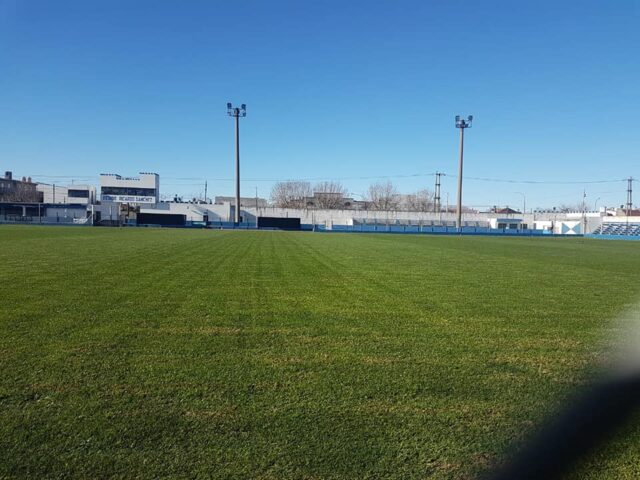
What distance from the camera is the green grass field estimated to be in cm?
307

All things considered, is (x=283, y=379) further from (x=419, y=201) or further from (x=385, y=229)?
(x=419, y=201)

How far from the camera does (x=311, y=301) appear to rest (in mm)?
8797

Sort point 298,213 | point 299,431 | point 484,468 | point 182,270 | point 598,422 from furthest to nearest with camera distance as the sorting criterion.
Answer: point 298,213 < point 182,270 < point 598,422 < point 299,431 < point 484,468

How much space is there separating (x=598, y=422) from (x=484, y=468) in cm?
145

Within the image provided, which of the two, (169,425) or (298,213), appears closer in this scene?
(169,425)

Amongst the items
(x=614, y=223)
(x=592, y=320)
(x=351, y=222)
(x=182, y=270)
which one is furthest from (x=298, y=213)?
(x=592, y=320)

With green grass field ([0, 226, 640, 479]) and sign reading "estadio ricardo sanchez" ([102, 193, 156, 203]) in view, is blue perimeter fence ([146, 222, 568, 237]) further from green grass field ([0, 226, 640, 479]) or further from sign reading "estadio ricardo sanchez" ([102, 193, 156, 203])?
green grass field ([0, 226, 640, 479])

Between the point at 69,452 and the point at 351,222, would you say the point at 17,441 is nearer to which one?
the point at 69,452

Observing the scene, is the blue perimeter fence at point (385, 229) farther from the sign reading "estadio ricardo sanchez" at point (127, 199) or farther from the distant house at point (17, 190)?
the distant house at point (17, 190)

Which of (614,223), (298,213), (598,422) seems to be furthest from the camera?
(298,213)

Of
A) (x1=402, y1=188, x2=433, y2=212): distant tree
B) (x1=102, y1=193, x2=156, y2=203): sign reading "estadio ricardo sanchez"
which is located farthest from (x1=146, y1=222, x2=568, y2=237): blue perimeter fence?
(x1=402, y1=188, x2=433, y2=212): distant tree

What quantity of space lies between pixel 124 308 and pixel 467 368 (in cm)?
A: 578

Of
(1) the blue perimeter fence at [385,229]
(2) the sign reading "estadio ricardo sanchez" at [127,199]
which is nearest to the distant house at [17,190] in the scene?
(2) the sign reading "estadio ricardo sanchez" at [127,199]

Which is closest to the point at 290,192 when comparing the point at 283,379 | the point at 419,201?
the point at 419,201
